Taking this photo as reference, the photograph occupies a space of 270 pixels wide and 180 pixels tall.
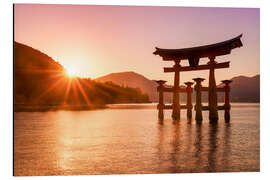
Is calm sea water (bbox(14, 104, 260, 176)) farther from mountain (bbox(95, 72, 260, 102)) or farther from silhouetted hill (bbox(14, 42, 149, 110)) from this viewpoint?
silhouetted hill (bbox(14, 42, 149, 110))

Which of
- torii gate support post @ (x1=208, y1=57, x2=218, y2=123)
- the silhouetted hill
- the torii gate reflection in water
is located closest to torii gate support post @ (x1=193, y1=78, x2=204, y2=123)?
the torii gate reflection in water

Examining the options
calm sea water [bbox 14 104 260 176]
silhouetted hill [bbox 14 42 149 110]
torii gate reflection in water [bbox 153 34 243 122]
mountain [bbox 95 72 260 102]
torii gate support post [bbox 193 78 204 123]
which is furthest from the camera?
silhouetted hill [bbox 14 42 149 110]

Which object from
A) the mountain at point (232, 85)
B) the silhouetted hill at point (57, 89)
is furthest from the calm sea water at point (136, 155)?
the silhouetted hill at point (57, 89)

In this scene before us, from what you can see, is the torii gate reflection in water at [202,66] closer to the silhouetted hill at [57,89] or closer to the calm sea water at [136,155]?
the calm sea water at [136,155]

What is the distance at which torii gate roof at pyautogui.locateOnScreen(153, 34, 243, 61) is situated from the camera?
10.0 metres

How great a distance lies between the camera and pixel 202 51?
11.4 metres

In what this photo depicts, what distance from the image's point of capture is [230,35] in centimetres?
921

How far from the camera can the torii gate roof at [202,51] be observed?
10.0m

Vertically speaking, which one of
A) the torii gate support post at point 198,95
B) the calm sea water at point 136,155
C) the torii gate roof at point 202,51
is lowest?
the calm sea water at point 136,155

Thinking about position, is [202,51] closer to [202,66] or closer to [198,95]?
[202,66]

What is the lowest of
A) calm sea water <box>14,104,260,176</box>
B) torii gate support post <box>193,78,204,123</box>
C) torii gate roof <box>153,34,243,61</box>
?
calm sea water <box>14,104,260,176</box>

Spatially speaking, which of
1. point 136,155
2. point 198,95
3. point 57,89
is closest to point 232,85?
point 198,95
